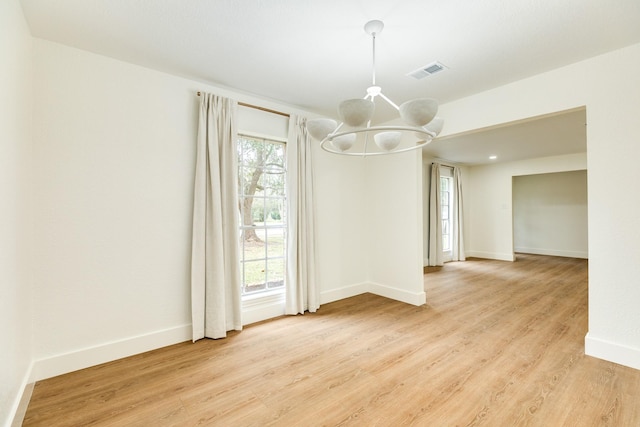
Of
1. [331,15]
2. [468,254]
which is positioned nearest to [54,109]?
[331,15]

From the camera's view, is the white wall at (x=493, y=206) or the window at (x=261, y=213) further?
the white wall at (x=493, y=206)

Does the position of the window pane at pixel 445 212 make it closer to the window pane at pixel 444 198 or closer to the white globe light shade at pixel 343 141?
the window pane at pixel 444 198

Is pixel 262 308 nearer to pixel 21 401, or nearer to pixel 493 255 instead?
pixel 21 401

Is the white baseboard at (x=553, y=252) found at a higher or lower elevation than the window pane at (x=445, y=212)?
lower

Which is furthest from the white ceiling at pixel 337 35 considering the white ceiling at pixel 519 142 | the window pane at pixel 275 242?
the window pane at pixel 275 242

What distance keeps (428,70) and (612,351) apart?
2.91 m

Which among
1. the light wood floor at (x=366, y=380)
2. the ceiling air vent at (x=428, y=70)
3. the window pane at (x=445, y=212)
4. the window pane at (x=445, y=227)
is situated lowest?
the light wood floor at (x=366, y=380)

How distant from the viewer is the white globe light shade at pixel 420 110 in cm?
152

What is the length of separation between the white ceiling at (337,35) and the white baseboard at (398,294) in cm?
269

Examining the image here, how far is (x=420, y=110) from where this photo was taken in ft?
5.01

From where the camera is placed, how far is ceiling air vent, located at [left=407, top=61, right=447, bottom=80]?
263 centimetres

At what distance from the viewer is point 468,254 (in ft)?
27.1

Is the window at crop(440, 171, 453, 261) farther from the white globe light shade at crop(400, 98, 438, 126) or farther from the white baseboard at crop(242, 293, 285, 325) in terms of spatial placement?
the white globe light shade at crop(400, 98, 438, 126)

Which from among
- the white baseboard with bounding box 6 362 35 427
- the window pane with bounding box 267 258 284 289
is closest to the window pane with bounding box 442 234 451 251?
the window pane with bounding box 267 258 284 289
